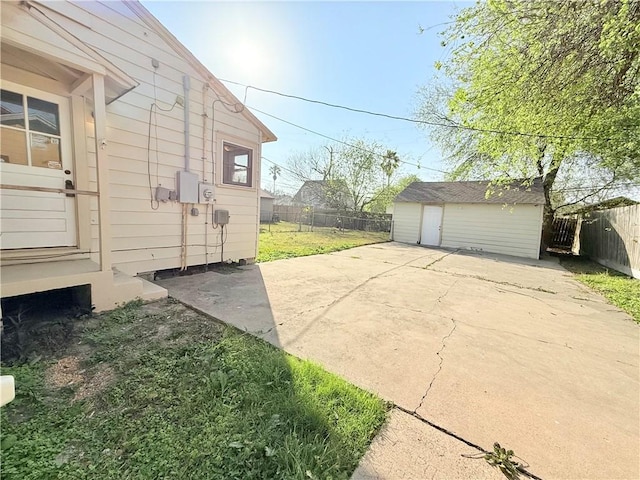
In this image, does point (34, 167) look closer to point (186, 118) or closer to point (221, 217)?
point (186, 118)

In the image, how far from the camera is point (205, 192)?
4.81 m

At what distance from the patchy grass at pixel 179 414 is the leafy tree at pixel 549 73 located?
204 inches

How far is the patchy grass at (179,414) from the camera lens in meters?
1.31

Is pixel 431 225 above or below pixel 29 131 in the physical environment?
below

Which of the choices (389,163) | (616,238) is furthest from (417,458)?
(389,163)

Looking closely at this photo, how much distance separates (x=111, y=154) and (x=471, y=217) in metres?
12.9

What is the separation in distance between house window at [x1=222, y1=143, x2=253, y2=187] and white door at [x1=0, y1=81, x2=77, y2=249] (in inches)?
93.7

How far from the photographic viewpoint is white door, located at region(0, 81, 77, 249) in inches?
112

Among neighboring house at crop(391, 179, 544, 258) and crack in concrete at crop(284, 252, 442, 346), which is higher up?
neighboring house at crop(391, 179, 544, 258)

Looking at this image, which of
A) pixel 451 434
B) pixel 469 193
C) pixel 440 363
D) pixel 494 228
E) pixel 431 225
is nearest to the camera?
pixel 451 434

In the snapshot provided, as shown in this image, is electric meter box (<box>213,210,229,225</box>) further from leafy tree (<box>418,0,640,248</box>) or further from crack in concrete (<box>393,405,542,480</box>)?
leafy tree (<box>418,0,640,248</box>)

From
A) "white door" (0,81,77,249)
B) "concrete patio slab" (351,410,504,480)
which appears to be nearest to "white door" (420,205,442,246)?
"concrete patio slab" (351,410,504,480)

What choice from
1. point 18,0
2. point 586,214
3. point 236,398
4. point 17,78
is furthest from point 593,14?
point 586,214

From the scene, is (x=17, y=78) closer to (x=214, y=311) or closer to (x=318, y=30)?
(x=214, y=311)
